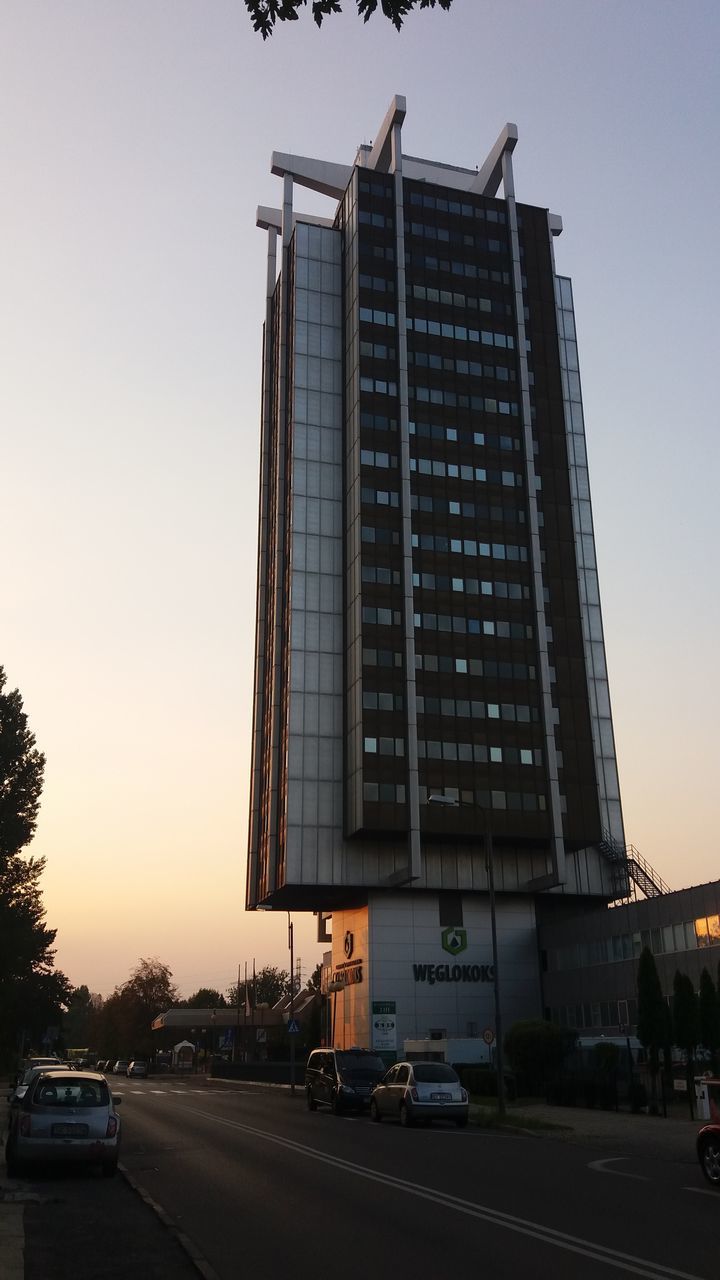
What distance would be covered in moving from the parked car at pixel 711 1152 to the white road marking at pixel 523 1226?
423cm

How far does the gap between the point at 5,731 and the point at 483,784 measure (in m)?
32.0

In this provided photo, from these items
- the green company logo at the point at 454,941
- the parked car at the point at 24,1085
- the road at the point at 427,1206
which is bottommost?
the road at the point at 427,1206

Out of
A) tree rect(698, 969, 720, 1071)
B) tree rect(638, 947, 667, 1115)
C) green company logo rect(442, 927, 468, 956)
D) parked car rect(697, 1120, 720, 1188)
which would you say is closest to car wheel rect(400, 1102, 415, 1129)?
tree rect(638, 947, 667, 1115)

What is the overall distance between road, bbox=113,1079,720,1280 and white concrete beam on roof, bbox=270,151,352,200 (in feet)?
278

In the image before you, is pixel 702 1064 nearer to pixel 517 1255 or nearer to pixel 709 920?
pixel 709 920

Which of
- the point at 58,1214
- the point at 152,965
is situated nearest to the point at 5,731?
the point at 58,1214

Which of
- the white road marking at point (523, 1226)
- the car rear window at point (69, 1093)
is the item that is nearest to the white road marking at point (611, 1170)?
the white road marking at point (523, 1226)

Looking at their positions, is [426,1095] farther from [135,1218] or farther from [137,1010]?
[137,1010]

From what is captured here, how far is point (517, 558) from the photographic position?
78.8m

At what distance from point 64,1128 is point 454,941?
57.3 metres

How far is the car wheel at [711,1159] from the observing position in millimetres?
15656

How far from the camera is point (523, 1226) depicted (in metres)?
12.0

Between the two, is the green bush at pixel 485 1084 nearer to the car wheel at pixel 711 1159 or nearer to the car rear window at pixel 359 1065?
the car rear window at pixel 359 1065

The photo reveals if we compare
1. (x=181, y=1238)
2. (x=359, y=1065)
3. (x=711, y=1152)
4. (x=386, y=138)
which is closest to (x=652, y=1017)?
(x=359, y=1065)
